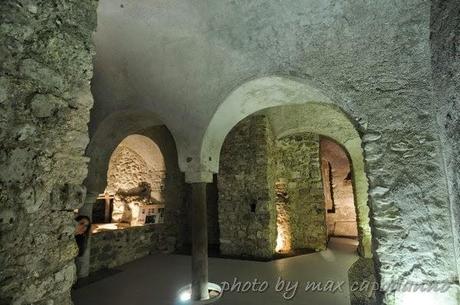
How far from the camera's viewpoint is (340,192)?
998 cm

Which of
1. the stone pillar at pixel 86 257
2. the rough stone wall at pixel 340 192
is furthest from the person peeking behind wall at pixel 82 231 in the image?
the rough stone wall at pixel 340 192

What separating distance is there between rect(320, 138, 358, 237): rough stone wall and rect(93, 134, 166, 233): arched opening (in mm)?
6338

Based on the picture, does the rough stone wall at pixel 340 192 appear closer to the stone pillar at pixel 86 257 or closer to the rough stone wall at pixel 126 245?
the rough stone wall at pixel 126 245

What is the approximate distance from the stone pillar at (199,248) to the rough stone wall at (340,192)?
23.8 ft

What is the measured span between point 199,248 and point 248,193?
270 cm

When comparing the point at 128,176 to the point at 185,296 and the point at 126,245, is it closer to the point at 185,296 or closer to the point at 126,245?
the point at 126,245

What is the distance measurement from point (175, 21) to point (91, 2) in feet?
5.40

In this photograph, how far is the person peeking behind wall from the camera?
14.5 feet

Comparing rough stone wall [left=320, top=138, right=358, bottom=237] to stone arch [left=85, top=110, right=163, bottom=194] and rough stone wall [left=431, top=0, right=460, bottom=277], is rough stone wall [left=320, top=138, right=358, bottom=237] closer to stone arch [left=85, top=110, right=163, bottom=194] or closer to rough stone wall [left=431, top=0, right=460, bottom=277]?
stone arch [left=85, top=110, right=163, bottom=194]

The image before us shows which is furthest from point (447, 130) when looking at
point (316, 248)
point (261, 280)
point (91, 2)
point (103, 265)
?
point (103, 265)

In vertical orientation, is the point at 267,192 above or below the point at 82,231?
above

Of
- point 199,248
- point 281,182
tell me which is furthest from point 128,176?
point 199,248

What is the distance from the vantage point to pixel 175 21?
3232 millimetres

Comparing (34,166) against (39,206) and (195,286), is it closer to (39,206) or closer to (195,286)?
(39,206)
